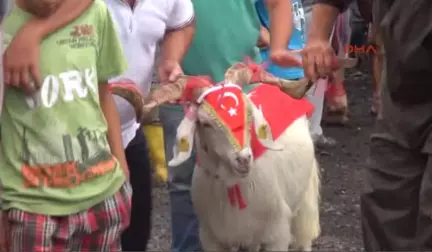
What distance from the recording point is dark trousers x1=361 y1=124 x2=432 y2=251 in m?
2.68

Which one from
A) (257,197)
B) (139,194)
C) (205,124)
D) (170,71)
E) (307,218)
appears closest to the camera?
(170,71)

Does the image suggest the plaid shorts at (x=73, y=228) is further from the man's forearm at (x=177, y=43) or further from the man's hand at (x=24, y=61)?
the man's forearm at (x=177, y=43)

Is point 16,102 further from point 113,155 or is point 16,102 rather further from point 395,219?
point 395,219

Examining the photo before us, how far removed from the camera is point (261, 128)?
11.8 ft

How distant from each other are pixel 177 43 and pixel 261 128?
1.90 feet

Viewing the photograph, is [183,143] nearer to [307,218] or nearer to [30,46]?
[307,218]

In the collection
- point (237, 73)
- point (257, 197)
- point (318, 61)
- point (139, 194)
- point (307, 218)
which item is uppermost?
point (318, 61)

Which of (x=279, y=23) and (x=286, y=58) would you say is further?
(x=279, y=23)

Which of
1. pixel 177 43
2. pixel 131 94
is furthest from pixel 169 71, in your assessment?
pixel 131 94

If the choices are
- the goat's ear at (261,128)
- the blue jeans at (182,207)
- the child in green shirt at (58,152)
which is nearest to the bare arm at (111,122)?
the child in green shirt at (58,152)

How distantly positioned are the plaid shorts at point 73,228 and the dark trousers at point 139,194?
80 cm

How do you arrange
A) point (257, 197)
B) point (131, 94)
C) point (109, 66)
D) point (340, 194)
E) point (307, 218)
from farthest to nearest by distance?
point (340, 194) < point (307, 218) < point (257, 197) < point (131, 94) < point (109, 66)

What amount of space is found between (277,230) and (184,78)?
903 mm

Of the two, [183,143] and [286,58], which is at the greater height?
[286,58]
